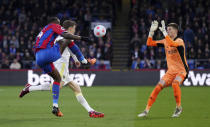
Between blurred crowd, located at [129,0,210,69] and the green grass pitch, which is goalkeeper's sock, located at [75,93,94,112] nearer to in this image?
the green grass pitch

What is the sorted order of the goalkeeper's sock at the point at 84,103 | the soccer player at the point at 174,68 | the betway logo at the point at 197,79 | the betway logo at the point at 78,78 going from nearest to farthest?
the goalkeeper's sock at the point at 84,103
the soccer player at the point at 174,68
the betway logo at the point at 197,79
the betway logo at the point at 78,78

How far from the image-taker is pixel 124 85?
23.4m

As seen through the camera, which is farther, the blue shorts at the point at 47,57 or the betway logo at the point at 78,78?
the betway logo at the point at 78,78

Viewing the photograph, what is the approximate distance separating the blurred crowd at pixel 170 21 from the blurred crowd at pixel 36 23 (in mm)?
1681

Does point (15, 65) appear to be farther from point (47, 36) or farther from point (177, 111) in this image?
point (177, 111)

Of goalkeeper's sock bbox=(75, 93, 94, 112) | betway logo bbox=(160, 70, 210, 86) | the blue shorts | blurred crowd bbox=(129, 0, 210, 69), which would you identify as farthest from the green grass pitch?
blurred crowd bbox=(129, 0, 210, 69)

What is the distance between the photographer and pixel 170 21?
27281 mm

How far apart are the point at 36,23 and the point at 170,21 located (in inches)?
321

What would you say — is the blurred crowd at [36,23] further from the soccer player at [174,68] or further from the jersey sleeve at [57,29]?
the jersey sleeve at [57,29]

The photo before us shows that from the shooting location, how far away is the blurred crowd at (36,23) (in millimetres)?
24984

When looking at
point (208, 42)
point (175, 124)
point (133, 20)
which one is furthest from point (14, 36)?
point (175, 124)

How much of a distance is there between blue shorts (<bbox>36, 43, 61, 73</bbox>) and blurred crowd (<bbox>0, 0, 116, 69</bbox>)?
13.8 metres

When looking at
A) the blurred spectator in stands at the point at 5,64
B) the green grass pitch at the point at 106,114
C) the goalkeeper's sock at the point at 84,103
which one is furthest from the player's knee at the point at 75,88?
the blurred spectator in stands at the point at 5,64

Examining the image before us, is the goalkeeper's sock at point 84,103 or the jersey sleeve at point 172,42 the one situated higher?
the jersey sleeve at point 172,42
